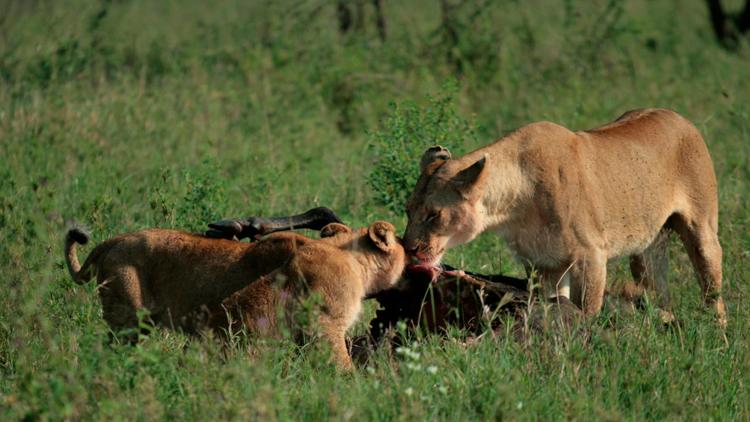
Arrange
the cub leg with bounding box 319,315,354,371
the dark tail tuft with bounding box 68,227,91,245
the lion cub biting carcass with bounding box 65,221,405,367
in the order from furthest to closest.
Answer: the dark tail tuft with bounding box 68,227,91,245 < the lion cub biting carcass with bounding box 65,221,405,367 < the cub leg with bounding box 319,315,354,371

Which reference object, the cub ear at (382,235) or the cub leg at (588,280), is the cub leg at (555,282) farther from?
the cub ear at (382,235)

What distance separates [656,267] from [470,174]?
1.81 metres

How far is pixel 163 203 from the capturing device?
673cm

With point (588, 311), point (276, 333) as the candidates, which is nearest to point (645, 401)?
point (588, 311)

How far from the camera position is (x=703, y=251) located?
6.95 m

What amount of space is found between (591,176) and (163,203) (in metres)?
2.40

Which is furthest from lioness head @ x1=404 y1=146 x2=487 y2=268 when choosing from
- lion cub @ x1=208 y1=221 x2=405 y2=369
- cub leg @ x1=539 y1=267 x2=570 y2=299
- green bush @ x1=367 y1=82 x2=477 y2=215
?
green bush @ x1=367 y1=82 x2=477 y2=215

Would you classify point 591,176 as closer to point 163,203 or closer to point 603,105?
point 163,203

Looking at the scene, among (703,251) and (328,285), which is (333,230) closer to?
(328,285)

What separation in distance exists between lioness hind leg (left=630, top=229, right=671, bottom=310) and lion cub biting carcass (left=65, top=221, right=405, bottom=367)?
→ 80.1 inches

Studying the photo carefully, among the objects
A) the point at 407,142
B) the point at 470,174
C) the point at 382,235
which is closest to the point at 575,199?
the point at 470,174

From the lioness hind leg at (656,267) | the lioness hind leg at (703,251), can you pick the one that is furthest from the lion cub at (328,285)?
the lioness hind leg at (703,251)

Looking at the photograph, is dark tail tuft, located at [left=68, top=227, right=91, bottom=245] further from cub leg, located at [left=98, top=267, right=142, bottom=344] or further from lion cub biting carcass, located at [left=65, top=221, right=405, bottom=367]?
cub leg, located at [left=98, top=267, right=142, bottom=344]

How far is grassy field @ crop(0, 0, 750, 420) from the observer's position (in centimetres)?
471
